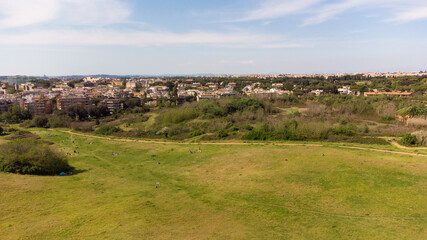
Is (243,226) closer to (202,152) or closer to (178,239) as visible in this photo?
(178,239)

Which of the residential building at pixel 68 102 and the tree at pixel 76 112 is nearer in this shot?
the tree at pixel 76 112

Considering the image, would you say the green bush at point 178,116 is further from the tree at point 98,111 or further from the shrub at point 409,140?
the shrub at point 409,140

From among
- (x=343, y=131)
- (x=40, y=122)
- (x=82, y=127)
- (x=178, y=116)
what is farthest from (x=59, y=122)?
(x=343, y=131)

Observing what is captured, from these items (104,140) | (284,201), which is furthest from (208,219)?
(104,140)

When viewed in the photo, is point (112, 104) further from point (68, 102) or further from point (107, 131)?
point (107, 131)

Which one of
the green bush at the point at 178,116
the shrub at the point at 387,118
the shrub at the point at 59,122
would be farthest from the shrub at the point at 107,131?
the shrub at the point at 387,118

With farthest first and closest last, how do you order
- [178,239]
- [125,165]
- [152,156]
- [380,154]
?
[152,156]
[125,165]
[380,154]
[178,239]
